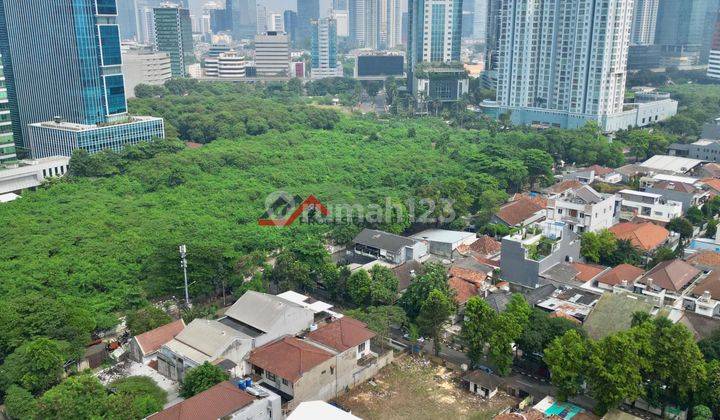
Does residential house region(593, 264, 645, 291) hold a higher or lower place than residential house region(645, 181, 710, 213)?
lower

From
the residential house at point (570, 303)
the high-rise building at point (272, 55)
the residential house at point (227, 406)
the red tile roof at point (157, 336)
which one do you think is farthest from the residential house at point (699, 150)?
the high-rise building at point (272, 55)

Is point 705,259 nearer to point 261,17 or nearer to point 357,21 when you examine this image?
point 357,21

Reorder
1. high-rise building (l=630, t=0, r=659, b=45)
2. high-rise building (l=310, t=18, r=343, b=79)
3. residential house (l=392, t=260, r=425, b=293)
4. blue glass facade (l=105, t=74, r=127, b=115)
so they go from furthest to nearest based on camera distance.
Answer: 1. high-rise building (l=630, t=0, r=659, b=45)
2. high-rise building (l=310, t=18, r=343, b=79)
3. blue glass facade (l=105, t=74, r=127, b=115)
4. residential house (l=392, t=260, r=425, b=293)

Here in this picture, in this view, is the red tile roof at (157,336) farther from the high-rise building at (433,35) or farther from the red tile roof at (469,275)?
the high-rise building at (433,35)

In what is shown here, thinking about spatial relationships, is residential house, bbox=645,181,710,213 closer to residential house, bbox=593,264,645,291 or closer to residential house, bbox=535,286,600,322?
residential house, bbox=593,264,645,291

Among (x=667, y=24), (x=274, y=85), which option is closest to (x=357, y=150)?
(x=274, y=85)

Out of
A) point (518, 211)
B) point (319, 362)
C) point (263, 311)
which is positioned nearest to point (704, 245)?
point (518, 211)

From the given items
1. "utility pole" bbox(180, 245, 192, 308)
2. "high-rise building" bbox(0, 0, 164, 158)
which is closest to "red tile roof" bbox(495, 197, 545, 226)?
"utility pole" bbox(180, 245, 192, 308)

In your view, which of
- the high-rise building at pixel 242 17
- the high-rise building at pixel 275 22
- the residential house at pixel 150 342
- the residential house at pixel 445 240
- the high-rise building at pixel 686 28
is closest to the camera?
the residential house at pixel 150 342

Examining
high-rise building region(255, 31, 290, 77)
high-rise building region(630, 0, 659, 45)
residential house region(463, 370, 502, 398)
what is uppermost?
high-rise building region(630, 0, 659, 45)
